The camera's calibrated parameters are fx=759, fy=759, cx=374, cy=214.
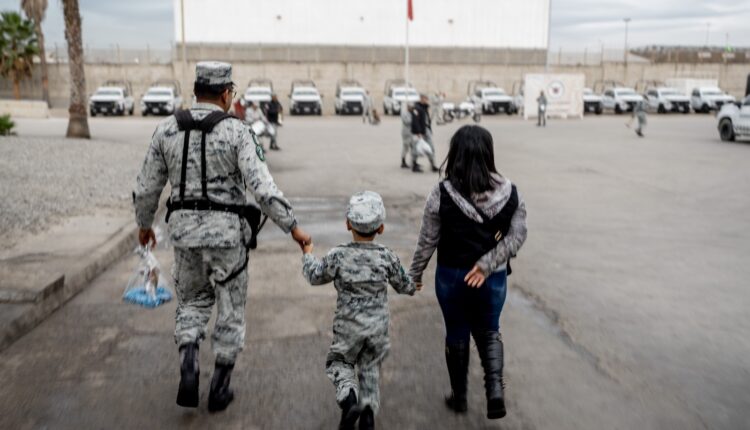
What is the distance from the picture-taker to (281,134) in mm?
27484

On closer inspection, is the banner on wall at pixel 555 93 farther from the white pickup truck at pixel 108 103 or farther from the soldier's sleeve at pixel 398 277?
the soldier's sleeve at pixel 398 277

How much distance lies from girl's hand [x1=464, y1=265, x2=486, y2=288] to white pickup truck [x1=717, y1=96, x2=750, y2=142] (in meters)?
22.1

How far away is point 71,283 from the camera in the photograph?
6.29 m

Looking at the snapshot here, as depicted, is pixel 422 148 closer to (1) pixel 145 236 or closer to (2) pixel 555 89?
(1) pixel 145 236

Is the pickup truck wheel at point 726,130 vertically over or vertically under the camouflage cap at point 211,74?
under

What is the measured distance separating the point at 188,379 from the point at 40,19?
5529 cm

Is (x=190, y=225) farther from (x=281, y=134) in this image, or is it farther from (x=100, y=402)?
(x=281, y=134)

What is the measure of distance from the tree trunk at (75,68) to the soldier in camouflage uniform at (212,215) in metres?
18.5

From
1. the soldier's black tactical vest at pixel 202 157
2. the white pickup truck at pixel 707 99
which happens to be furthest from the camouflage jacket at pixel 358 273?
the white pickup truck at pixel 707 99

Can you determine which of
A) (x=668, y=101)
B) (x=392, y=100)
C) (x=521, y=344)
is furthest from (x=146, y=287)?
(x=668, y=101)

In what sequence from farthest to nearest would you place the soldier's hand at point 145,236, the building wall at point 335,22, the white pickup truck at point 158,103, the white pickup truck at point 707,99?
1. the building wall at point 335,22
2. the white pickup truck at point 707,99
3. the white pickup truck at point 158,103
4. the soldier's hand at point 145,236

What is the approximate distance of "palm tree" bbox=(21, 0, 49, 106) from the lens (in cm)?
5044

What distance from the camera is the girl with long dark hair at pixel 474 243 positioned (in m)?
3.76

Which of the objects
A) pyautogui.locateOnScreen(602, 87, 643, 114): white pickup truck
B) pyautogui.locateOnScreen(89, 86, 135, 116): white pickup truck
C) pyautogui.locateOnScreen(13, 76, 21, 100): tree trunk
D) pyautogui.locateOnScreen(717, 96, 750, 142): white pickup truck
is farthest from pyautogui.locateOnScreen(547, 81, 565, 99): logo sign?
pyautogui.locateOnScreen(13, 76, 21, 100): tree trunk
